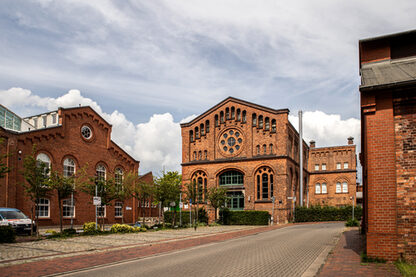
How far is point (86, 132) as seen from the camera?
38406 mm

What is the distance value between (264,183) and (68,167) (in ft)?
70.0

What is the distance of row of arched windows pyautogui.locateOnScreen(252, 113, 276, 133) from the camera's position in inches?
1713

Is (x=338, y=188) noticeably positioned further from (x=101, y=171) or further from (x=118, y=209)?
(x=101, y=171)

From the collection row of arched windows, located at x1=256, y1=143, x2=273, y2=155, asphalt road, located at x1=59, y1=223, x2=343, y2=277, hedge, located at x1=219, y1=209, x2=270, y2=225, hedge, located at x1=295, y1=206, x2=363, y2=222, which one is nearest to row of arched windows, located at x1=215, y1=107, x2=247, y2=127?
row of arched windows, located at x1=256, y1=143, x2=273, y2=155

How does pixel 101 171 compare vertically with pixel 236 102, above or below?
below

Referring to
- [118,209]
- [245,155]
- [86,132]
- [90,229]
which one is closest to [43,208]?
[86,132]

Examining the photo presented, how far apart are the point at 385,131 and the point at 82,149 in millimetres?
31516

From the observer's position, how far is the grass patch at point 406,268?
911 centimetres

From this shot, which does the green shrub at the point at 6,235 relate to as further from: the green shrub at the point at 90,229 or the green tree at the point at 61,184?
the green shrub at the point at 90,229

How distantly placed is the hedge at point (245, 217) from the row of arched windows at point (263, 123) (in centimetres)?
997

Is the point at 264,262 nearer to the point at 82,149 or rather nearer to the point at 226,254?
the point at 226,254

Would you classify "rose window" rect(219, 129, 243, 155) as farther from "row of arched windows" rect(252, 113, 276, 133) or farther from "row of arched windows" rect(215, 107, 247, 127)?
"row of arched windows" rect(252, 113, 276, 133)

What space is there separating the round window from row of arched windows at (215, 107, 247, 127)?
615 inches

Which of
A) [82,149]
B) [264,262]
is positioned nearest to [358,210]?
[82,149]
